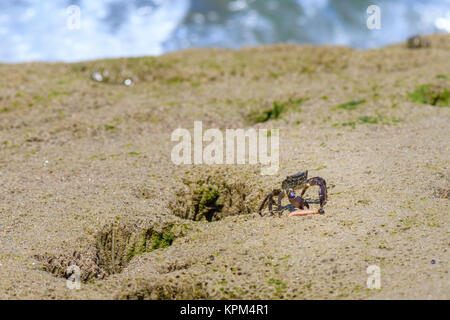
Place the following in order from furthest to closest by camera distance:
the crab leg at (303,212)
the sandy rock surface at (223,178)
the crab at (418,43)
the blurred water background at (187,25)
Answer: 1. the blurred water background at (187,25)
2. the crab at (418,43)
3. the crab leg at (303,212)
4. the sandy rock surface at (223,178)

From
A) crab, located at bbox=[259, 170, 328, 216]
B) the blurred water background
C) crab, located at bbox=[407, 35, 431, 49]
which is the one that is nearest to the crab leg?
crab, located at bbox=[259, 170, 328, 216]

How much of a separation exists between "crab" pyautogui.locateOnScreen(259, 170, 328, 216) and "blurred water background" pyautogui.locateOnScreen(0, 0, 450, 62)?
9.20m

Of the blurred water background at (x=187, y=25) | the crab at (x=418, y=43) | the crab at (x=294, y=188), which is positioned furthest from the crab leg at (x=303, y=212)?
the blurred water background at (x=187, y=25)

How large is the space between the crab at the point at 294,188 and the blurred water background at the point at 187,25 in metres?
9.20

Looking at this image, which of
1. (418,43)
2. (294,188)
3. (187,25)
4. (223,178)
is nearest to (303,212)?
(294,188)

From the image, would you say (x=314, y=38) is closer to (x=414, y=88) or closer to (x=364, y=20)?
(x=364, y=20)

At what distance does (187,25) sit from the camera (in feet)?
42.2

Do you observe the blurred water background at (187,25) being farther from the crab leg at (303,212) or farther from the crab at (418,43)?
the crab leg at (303,212)

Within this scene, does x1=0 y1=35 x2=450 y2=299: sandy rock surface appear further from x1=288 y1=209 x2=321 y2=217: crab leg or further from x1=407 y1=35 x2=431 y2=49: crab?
x1=407 y1=35 x2=431 y2=49: crab

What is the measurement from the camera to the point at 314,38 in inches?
506

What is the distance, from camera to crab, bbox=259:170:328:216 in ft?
10.7

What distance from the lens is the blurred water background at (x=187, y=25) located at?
12484 millimetres

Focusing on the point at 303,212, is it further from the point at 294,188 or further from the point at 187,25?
the point at 187,25
